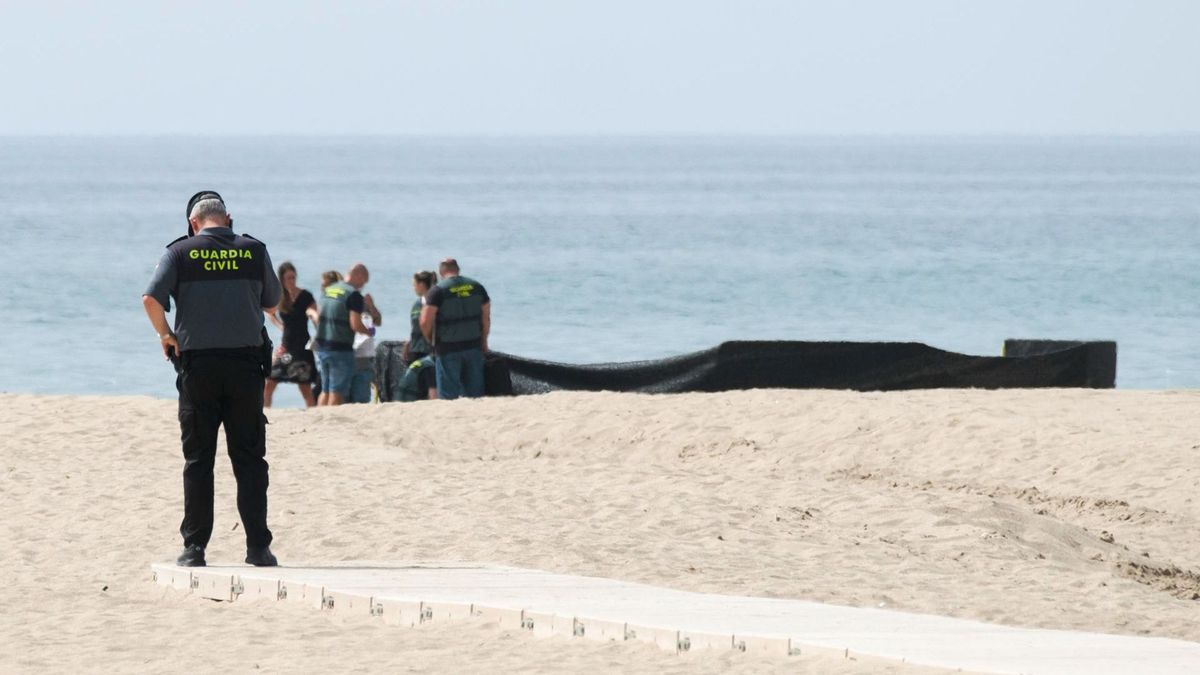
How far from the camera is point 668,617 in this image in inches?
294

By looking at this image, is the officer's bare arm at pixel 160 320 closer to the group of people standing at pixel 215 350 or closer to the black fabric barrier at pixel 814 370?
the group of people standing at pixel 215 350

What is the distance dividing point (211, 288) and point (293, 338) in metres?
9.13

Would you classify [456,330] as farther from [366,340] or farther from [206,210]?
[206,210]

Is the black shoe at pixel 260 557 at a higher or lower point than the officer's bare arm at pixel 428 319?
lower

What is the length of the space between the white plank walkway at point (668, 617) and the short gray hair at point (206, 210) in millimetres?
Answer: 1601

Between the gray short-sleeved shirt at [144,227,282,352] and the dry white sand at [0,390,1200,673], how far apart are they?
3.93ft

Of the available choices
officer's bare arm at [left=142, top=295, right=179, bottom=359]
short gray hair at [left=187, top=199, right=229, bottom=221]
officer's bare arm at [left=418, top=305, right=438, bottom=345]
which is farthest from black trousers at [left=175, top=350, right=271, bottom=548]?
officer's bare arm at [left=418, top=305, right=438, bottom=345]

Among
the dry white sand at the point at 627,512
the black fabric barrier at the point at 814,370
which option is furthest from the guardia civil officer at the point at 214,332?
the black fabric barrier at the point at 814,370

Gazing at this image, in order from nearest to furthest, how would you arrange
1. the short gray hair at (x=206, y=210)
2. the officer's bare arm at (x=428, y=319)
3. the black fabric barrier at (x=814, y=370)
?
the short gray hair at (x=206, y=210) → the officer's bare arm at (x=428, y=319) → the black fabric barrier at (x=814, y=370)

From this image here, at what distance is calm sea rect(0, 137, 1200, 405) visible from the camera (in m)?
39.2

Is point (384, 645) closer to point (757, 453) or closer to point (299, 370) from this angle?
point (757, 453)

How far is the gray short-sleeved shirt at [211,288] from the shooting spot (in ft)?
27.1

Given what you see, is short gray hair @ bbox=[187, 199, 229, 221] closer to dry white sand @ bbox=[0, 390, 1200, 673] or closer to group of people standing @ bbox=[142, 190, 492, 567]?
group of people standing @ bbox=[142, 190, 492, 567]

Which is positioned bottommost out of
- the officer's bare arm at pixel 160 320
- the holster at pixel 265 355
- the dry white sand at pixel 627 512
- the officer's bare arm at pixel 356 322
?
the dry white sand at pixel 627 512
